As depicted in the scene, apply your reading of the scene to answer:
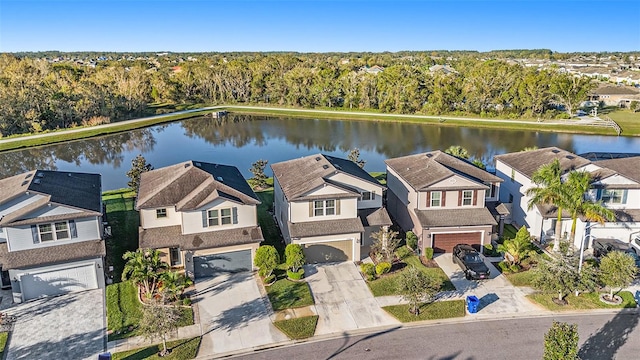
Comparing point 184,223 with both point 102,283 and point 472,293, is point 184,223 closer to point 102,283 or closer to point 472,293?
point 102,283

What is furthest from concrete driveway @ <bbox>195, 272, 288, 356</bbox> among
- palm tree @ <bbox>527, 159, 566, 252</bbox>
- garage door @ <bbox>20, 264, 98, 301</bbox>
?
palm tree @ <bbox>527, 159, 566, 252</bbox>

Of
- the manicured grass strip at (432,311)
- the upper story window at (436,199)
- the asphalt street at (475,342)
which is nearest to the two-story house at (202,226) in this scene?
the asphalt street at (475,342)

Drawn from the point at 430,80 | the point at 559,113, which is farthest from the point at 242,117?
the point at 559,113

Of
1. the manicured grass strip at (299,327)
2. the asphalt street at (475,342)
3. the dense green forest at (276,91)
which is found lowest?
the asphalt street at (475,342)

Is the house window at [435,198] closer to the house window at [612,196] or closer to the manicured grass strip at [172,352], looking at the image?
the house window at [612,196]

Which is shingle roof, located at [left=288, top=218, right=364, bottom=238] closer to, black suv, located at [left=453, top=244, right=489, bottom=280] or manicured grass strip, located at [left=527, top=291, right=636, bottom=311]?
black suv, located at [left=453, top=244, right=489, bottom=280]

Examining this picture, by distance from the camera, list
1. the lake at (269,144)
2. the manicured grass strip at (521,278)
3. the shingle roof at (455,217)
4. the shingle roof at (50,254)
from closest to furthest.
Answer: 1. the shingle roof at (50,254)
2. the manicured grass strip at (521,278)
3. the shingle roof at (455,217)
4. the lake at (269,144)
